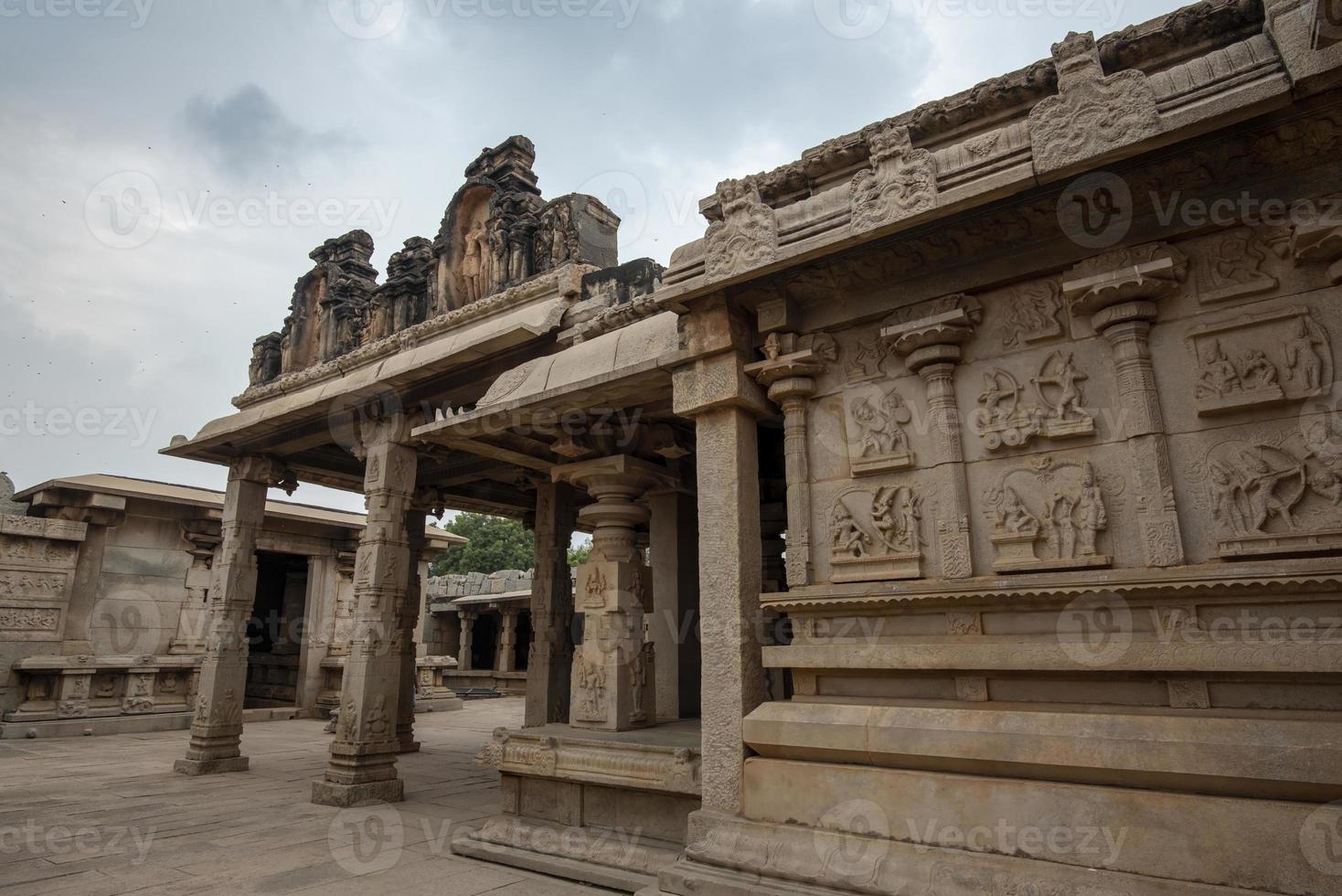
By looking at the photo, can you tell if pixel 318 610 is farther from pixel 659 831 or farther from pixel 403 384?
pixel 659 831

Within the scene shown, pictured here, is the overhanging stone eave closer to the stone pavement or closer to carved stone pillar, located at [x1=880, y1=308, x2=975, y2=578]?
carved stone pillar, located at [x1=880, y1=308, x2=975, y2=578]

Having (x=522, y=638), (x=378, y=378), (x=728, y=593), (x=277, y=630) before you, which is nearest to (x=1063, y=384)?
(x=728, y=593)

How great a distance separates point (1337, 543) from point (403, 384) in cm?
771

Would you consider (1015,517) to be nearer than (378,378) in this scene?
Yes

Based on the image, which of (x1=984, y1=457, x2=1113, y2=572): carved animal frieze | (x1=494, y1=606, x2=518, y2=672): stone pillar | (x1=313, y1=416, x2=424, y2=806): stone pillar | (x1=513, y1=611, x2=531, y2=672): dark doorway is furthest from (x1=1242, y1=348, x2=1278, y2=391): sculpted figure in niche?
(x1=513, y1=611, x2=531, y2=672): dark doorway

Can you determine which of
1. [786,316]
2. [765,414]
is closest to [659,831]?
[765,414]

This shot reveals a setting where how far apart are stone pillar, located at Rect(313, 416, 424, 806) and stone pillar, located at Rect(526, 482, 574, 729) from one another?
2.46m

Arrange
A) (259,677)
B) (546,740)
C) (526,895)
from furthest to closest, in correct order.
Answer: (259,677)
(546,740)
(526,895)

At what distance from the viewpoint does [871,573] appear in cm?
428

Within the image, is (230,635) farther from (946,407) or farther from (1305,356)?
(1305,356)

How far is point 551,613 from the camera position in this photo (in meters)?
10.6

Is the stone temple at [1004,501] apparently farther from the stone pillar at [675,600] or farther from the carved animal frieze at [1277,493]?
the stone pillar at [675,600]

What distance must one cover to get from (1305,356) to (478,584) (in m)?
27.3

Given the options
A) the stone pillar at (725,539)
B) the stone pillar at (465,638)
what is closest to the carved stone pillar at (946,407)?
the stone pillar at (725,539)
